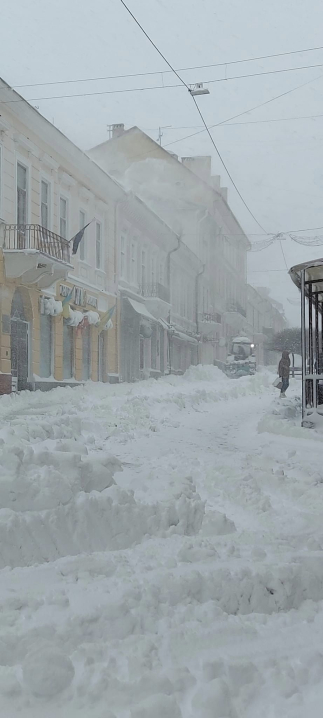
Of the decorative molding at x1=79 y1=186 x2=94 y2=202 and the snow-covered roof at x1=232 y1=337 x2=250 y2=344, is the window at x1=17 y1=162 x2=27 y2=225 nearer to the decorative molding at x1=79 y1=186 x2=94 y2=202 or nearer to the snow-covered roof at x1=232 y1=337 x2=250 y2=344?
the decorative molding at x1=79 y1=186 x2=94 y2=202

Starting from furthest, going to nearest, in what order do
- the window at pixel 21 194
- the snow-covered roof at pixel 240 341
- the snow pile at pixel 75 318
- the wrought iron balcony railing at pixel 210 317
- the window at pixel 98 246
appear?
1. the snow-covered roof at pixel 240 341
2. the wrought iron balcony railing at pixel 210 317
3. the window at pixel 98 246
4. the snow pile at pixel 75 318
5. the window at pixel 21 194

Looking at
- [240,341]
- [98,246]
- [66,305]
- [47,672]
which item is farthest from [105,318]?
[240,341]

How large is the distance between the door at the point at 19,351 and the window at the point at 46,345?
3.00 ft

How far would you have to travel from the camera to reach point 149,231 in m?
30.1

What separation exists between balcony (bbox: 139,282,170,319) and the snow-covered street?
2244 cm

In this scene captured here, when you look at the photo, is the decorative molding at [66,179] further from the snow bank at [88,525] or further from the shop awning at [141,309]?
the snow bank at [88,525]

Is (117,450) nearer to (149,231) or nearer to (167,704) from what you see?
(167,704)

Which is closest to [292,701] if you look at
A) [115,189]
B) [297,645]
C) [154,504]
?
[297,645]

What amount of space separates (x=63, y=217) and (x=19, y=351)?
536 centimetres

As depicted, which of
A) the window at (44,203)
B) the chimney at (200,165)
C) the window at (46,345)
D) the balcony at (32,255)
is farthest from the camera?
the chimney at (200,165)

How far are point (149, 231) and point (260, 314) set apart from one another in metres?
48.9

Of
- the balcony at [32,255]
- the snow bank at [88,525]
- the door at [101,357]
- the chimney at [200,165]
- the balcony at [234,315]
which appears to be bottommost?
the snow bank at [88,525]

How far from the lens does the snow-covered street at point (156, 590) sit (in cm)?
256

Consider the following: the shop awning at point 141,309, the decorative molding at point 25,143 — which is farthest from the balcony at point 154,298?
the decorative molding at point 25,143
